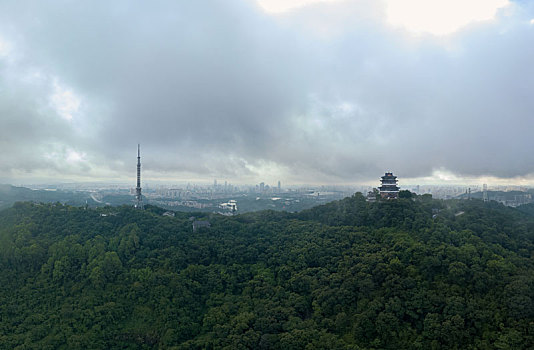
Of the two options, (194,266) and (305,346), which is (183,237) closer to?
(194,266)

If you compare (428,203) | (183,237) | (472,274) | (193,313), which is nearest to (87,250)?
(183,237)

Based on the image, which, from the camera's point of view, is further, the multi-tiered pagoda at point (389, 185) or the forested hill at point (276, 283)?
the multi-tiered pagoda at point (389, 185)

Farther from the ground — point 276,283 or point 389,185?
point 389,185

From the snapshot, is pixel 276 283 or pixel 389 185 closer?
pixel 276 283

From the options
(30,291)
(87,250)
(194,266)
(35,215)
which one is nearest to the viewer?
(30,291)

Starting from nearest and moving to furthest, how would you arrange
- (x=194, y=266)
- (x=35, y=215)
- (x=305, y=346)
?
(x=305, y=346), (x=194, y=266), (x=35, y=215)

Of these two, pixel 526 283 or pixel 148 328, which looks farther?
pixel 148 328

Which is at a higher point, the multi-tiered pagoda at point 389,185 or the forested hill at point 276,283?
the multi-tiered pagoda at point 389,185

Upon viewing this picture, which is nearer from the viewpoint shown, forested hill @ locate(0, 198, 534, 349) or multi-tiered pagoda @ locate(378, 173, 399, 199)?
forested hill @ locate(0, 198, 534, 349)
